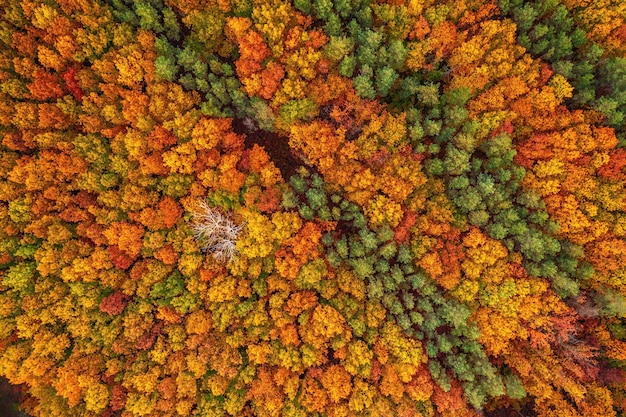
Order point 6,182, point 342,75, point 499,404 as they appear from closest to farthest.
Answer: point 6,182 < point 342,75 < point 499,404

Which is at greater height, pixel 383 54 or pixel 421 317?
pixel 383 54

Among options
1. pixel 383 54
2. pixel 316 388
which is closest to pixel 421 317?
pixel 316 388

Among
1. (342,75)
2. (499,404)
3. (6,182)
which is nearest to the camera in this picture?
(6,182)

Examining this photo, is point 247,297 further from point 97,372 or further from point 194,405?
point 97,372

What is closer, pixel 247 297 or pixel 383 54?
pixel 383 54

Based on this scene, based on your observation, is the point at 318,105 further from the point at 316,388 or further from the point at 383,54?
the point at 316,388

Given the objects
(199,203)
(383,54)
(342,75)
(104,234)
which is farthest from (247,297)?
(383,54)

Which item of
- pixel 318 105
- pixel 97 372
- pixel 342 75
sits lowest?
pixel 97 372
